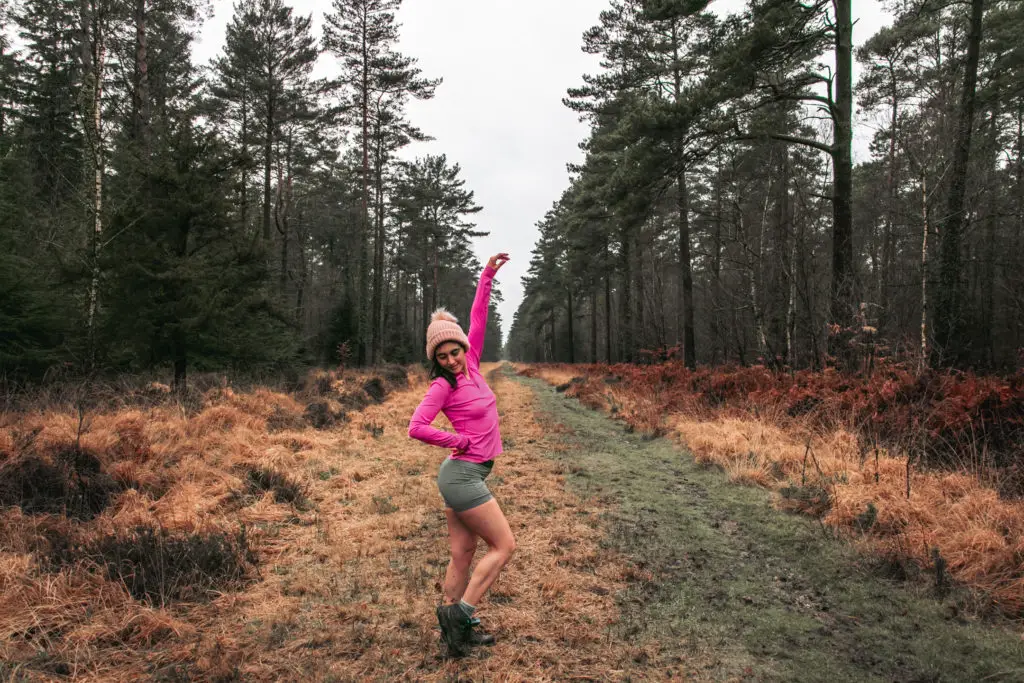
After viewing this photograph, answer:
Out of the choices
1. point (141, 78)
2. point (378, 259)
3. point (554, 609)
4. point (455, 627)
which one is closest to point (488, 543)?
point (455, 627)

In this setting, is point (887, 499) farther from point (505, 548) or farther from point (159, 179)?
point (159, 179)

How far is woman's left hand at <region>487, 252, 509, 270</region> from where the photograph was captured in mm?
3373

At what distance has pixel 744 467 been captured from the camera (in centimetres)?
627

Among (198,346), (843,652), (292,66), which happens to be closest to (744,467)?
(843,652)

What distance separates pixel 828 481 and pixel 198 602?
595 centimetres

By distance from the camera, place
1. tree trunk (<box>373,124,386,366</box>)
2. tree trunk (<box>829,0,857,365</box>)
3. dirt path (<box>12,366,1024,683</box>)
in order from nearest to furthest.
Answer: dirt path (<box>12,366,1024,683</box>) → tree trunk (<box>829,0,857,365</box>) → tree trunk (<box>373,124,386,366</box>)

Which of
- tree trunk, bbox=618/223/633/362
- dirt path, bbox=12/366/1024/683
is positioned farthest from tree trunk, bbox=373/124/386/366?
dirt path, bbox=12/366/1024/683

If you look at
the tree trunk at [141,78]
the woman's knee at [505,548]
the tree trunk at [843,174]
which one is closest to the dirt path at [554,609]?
the woman's knee at [505,548]

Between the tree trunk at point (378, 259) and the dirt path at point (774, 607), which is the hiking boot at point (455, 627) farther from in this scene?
the tree trunk at point (378, 259)

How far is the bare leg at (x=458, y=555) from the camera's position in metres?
2.83

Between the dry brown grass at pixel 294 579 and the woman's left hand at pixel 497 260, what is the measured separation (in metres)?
2.37

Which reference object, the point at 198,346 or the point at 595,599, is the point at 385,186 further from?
the point at 595,599

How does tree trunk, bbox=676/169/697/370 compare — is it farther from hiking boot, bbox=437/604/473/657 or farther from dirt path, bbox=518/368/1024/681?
hiking boot, bbox=437/604/473/657

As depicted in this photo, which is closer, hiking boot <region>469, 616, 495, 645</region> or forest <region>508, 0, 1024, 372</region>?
hiking boot <region>469, 616, 495, 645</region>
